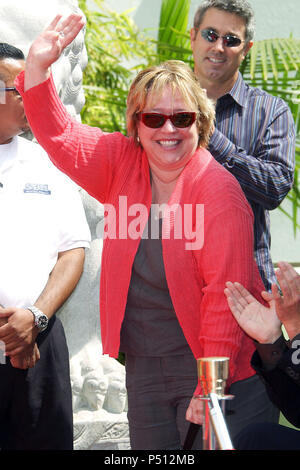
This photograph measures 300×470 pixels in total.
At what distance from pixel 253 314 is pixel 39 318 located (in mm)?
809

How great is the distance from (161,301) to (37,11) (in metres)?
1.65

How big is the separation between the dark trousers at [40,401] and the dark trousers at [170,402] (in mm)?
382

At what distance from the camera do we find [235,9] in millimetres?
2633

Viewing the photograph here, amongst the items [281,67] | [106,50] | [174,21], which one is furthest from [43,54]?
[106,50]

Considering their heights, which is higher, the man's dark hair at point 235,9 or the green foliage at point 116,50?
the green foliage at point 116,50

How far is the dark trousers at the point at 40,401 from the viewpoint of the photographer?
254 cm

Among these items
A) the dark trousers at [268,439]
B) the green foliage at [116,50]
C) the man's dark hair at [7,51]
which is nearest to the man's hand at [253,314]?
the dark trousers at [268,439]

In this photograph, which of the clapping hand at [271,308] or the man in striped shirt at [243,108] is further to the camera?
the man in striped shirt at [243,108]

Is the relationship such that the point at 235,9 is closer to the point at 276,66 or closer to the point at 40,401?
the point at 40,401

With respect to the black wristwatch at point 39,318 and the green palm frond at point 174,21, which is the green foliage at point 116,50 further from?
the black wristwatch at point 39,318

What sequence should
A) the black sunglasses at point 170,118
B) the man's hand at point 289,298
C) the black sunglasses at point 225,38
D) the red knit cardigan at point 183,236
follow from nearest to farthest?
the man's hand at point 289,298, the red knit cardigan at point 183,236, the black sunglasses at point 170,118, the black sunglasses at point 225,38

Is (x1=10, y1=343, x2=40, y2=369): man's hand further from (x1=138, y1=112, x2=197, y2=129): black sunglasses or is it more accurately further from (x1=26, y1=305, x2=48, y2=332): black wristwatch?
(x1=138, y1=112, x2=197, y2=129): black sunglasses

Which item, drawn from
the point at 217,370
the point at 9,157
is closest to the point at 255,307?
the point at 217,370

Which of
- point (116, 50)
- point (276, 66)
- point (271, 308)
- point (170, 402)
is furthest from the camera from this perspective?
point (116, 50)
